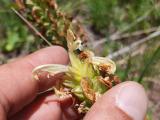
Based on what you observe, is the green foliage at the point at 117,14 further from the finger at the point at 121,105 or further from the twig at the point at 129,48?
the finger at the point at 121,105

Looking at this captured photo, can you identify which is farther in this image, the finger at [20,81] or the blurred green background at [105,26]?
the blurred green background at [105,26]

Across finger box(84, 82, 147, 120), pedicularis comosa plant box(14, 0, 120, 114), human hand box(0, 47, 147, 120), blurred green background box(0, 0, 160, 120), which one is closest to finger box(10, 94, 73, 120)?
human hand box(0, 47, 147, 120)

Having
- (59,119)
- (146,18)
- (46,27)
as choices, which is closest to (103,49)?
(146,18)

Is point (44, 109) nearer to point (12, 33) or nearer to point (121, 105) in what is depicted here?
point (121, 105)

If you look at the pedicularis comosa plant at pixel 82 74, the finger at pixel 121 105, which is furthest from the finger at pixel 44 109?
the finger at pixel 121 105

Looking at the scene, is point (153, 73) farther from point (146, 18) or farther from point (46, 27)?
point (46, 27)
